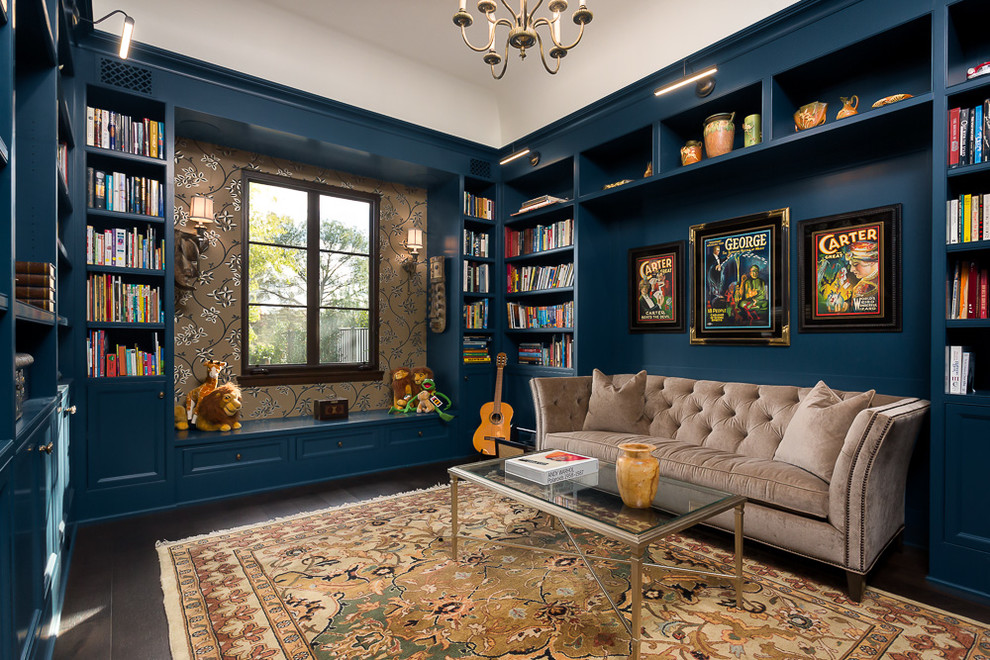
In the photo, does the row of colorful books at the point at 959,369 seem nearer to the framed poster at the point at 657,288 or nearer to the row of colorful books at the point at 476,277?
the framed poster at the point at 657,288

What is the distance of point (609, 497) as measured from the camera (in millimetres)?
2172

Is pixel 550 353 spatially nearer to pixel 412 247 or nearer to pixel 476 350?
pixel 476 350

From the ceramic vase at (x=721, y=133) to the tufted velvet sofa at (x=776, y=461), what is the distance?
1.55m

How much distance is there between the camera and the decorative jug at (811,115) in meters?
3.02

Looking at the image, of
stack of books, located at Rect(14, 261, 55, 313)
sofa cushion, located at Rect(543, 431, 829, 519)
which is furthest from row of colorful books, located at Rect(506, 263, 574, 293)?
stack of books, located at Rect(14, 261, 55, 313)

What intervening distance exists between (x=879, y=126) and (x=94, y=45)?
183 inches

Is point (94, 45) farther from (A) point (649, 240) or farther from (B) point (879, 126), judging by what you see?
Result: (B) point (879, 126)

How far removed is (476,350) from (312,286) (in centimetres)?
162

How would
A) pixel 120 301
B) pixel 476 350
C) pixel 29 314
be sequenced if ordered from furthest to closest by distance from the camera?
pixel 476 350, pixel 120 301, pixel 29 314

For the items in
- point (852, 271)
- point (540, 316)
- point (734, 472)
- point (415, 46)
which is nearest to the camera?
point (734, 472)

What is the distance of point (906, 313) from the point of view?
9.40 feet

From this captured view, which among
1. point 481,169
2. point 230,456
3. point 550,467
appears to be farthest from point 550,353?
point 230,456

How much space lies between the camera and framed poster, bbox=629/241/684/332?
13.1 feet

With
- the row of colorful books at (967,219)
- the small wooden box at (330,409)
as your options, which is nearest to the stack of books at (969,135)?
the row of colorful books at (967,219)
